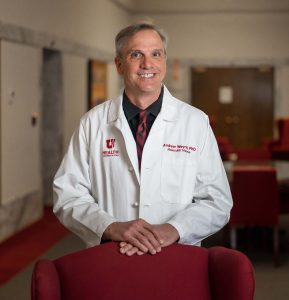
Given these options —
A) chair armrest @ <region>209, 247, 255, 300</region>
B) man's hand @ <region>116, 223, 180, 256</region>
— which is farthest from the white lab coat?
chair armrest @ <region>209, 247, 255, 300</region>

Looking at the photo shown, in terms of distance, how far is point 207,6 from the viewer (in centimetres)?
1597

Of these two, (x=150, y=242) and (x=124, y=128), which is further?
(x=124, y=128)

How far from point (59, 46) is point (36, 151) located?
1795 mm

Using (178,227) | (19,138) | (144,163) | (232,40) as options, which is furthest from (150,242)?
(232,40)

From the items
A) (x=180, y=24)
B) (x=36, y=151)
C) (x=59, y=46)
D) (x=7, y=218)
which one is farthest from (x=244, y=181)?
(x=180, y=24)

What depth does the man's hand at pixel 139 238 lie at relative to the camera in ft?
7.57

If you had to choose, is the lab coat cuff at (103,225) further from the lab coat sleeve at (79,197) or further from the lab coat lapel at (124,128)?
the lab coat lapel at (124,128)

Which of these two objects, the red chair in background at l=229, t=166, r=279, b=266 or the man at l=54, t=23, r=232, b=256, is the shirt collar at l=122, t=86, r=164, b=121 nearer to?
the man at l=54, t=23, r=232, b=256

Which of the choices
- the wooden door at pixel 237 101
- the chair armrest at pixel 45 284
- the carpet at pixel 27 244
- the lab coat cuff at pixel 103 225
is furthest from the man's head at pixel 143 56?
the wooden door at pixel 237 101

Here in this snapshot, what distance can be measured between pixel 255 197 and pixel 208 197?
408cm

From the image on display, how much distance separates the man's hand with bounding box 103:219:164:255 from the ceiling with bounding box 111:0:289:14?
13.7 m

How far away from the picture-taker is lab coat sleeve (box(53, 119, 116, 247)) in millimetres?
2525

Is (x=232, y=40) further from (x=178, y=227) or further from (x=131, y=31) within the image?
(x=178, y=227)

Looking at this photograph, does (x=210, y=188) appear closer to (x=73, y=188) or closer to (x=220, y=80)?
(x=73, y=188)
